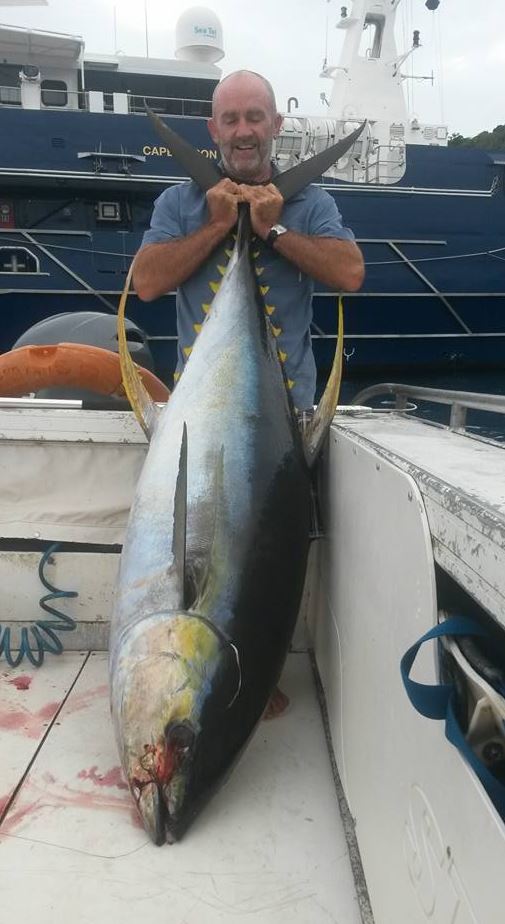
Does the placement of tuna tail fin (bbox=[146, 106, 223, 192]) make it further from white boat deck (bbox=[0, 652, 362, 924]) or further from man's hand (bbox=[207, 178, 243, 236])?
white boat deck (bbox=[0, 652, 362, 924])

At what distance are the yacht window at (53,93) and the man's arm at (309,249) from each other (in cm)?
1224

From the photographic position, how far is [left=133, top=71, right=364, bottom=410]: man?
183 centimetres

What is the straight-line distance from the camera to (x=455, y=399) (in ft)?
5.48

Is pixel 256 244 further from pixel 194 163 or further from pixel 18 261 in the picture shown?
pixel 18 261

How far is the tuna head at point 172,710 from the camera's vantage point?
1211mm

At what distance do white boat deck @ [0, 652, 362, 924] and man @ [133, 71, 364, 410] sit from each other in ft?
3.04

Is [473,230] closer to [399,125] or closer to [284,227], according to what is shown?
[399,125]

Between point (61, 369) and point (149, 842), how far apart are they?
1546 millimetres

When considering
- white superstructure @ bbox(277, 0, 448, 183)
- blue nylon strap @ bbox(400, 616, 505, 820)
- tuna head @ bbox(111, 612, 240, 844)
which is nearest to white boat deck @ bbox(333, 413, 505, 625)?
blue nylon strap @ bbox(400, 616, 505, 820)

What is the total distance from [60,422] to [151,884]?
1.19m

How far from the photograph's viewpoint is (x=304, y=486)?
160cm

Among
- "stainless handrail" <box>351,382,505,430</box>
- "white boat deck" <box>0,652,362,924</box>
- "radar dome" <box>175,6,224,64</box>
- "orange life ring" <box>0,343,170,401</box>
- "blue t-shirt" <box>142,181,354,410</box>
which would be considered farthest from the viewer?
"radar dome" <box>175,6,224,64</box>

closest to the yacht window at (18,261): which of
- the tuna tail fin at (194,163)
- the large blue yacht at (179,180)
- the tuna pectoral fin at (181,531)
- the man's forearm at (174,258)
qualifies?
the large blue yacht at (179,180)

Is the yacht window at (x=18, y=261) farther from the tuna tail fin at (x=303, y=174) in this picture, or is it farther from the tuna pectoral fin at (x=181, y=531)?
the tuna pectoral fin at (x=181, y=531)
